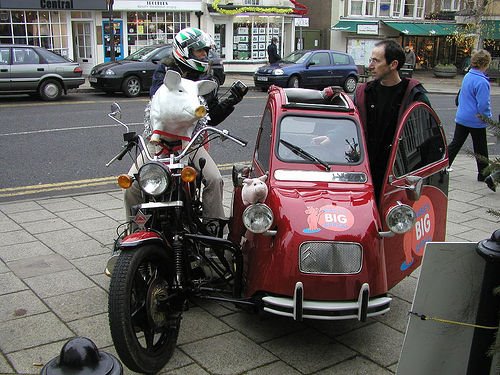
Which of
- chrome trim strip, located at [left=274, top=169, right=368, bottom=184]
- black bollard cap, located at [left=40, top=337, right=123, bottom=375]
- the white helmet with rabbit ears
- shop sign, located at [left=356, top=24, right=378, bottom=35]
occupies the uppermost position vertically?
shop sign, located at [left=356, top=24, right=378, bottom=35]

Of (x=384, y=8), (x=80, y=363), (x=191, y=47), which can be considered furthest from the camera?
(x=384, y=8)

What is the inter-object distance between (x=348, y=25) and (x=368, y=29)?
121 centimetres

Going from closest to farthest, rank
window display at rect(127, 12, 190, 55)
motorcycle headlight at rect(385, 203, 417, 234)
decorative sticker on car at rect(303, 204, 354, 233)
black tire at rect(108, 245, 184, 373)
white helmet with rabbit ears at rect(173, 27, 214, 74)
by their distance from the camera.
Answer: black tire at rect(108, 245, 184, 373) → decorative sticker on car at rect(303, 204, 354, 233) → motorcycle headlight at rect(385, 203, 417, 234) → white helmet with rabbit ears at rect(173, 27, 214, 74) → window display at rect(127, 12, 190, 55)

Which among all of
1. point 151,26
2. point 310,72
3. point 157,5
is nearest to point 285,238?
point 310,72

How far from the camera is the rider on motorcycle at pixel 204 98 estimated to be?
4.32 meters

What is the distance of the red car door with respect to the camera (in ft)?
13.7

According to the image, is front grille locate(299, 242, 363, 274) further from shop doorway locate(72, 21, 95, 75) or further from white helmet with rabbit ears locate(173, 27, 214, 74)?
shop doorway locate(72, 21, 95, 75)

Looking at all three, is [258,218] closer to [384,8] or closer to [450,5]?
[384,8]

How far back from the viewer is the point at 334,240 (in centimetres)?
359

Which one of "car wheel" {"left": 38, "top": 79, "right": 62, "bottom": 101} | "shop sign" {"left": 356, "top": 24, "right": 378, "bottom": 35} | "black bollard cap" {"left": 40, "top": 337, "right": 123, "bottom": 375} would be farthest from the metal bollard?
"shop sign" {"left": 356, "top": 24, "right": 378, "bottom": 35}

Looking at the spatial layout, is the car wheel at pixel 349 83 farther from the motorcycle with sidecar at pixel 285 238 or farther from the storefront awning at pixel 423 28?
the motorcycle with sidecar at pixel 285 238

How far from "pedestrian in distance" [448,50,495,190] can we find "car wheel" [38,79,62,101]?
11737 millimetres

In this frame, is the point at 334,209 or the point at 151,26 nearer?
the point at 334,209

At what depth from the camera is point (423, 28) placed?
35250 millimetres
